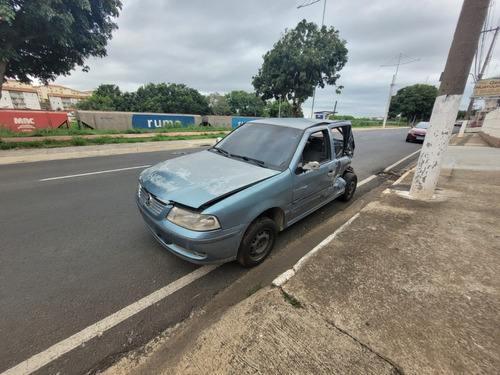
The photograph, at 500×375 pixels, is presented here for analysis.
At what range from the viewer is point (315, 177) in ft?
10.7

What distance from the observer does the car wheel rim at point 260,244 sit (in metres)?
2.60

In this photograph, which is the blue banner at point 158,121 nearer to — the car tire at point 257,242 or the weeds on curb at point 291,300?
the car tire at point 257,242

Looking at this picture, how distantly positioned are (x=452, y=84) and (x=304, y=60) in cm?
2311

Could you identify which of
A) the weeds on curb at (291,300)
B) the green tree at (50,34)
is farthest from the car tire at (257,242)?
the green tree at (50,34)

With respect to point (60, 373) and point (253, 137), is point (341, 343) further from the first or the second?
point (253, 137)

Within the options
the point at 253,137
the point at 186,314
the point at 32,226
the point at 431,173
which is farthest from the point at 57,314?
the point at 431,173

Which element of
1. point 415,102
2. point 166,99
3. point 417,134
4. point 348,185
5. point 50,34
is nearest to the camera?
point 348,185

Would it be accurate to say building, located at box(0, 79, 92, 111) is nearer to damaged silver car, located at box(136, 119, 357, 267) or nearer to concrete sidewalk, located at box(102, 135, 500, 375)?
damaged silver car, located at box(136, 119, 357, 267)

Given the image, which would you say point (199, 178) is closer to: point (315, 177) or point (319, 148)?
point (315, 177)

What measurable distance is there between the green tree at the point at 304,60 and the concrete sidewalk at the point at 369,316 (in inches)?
997

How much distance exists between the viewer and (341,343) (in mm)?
1626

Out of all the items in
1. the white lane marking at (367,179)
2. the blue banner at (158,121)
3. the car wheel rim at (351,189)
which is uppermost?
the blue banner at (158,121)

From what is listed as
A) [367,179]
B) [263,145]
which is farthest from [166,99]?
[263,145]

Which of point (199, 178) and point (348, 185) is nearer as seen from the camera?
point (199, 178)
